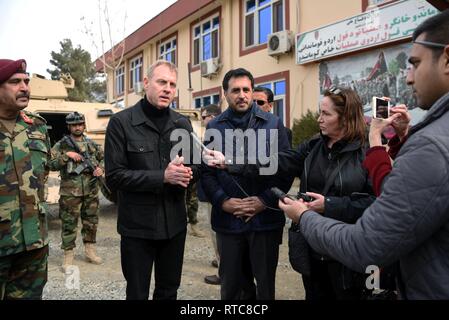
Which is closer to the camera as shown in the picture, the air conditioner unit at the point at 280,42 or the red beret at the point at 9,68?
the red beret at the point at 9,68

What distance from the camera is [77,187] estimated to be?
16.4 feet

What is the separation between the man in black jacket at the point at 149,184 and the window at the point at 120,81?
22.0 m

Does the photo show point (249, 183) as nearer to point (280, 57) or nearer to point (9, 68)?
point (9, 68)

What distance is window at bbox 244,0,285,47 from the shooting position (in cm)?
1166

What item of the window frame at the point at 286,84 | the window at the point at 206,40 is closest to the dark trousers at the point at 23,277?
the window frame at the point at 286,84

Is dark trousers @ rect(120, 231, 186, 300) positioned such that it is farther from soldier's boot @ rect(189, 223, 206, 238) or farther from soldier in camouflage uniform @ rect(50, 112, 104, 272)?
soldier's boot @ rect(189, 223, 206, 238)

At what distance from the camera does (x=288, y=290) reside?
3.80 m

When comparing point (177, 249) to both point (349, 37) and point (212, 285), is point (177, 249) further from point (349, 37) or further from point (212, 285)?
point (349, 37)

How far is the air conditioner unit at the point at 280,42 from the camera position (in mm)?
10719

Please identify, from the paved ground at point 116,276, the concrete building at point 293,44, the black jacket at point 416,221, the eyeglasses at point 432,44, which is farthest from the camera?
the concrete building at point 293,44

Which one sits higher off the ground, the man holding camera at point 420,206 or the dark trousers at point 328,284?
the man holding camera at point 420,206

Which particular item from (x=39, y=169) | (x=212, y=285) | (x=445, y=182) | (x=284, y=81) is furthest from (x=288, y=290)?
(x=284, y=81)

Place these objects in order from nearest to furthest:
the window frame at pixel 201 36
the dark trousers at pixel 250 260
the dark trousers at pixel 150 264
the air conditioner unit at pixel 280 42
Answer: the dark trousers at pixel 150 264, the dark trousers at pixel 250 260, the air conditioner unit at pixel 280 42, the window frame at pixel 201 36

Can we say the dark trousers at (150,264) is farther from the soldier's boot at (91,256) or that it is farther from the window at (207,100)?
the window at (207,100)
